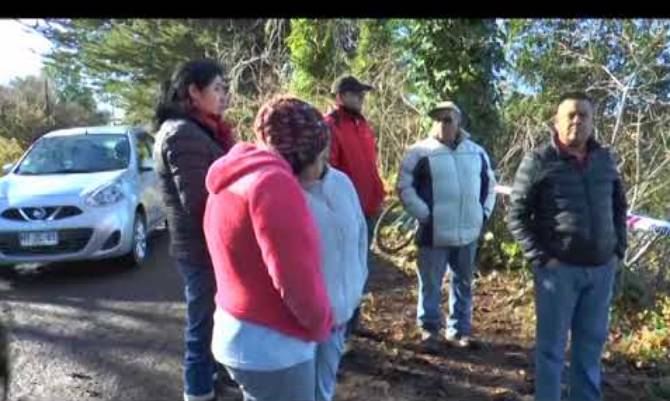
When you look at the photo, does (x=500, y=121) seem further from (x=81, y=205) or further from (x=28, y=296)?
(x=28, y=296)

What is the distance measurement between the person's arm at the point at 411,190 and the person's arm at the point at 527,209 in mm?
1059

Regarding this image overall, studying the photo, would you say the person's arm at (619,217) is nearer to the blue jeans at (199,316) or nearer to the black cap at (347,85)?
the black cap at (347,85)

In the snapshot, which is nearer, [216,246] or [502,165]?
[216,246]

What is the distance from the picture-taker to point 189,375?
3.89 m

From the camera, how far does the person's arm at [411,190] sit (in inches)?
195

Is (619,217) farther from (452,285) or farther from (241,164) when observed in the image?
(241,164)

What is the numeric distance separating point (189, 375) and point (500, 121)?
4.92 metres

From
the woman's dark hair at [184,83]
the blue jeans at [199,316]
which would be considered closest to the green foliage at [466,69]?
the woman's dark hair at [184,83]

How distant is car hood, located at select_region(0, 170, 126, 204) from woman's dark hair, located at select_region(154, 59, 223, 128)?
3965mm

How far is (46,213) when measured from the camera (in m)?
7.37

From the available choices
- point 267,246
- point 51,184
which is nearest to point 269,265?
point 267,246

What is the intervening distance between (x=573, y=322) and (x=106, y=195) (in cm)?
519
